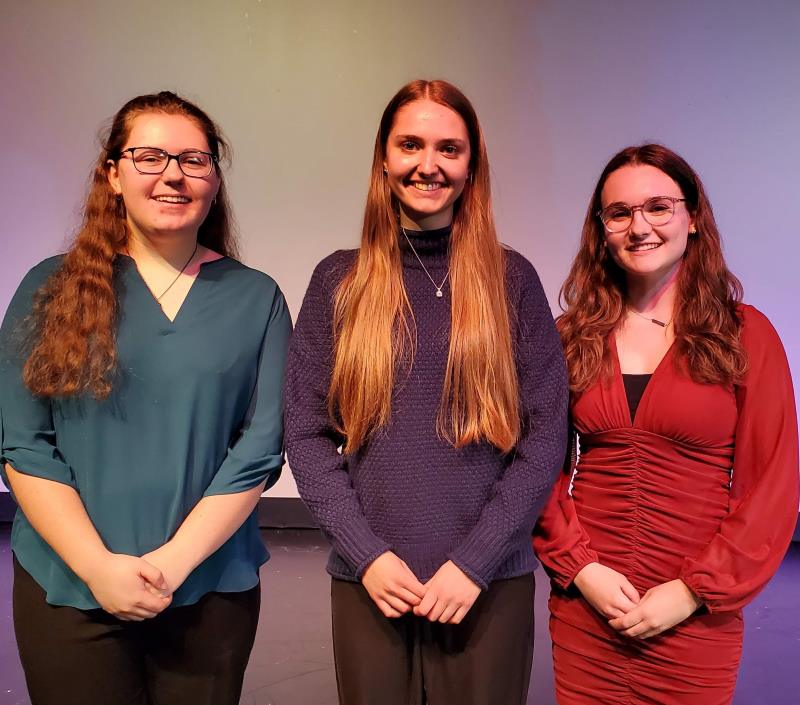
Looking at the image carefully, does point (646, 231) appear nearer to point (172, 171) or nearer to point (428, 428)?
point (428, 428)

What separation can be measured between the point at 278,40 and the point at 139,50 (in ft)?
2.24

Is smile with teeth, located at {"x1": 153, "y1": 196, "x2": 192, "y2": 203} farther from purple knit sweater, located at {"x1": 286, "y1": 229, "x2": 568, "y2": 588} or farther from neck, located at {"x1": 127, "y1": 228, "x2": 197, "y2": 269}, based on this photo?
purple knit sweater, located at {"x1": 286, "y1": 229, "x2": 568, "y2": 588}

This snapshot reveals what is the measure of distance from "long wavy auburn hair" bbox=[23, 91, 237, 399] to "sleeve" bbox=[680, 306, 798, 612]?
1.19 meters

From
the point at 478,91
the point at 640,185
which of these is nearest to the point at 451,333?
the point at 640,185

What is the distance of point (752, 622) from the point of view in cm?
294

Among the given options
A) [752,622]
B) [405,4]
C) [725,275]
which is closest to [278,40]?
[405,4]

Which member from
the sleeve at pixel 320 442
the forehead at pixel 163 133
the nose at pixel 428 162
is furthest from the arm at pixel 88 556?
the nose at pixel 428 162

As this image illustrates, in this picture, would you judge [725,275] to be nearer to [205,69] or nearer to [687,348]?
[687,348]

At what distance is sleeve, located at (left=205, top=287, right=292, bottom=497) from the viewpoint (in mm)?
1409

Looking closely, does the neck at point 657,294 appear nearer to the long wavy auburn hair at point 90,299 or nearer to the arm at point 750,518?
the arm at point 750,518

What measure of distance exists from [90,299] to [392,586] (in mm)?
766

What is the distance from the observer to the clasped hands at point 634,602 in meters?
1.43

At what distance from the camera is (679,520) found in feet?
4.90

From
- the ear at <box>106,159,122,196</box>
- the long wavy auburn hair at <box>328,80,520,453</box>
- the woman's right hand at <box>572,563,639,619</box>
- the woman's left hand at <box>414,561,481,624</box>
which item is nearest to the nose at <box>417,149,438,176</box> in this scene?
the long wavy auburn hair at <box>328,80,520,453</box>
